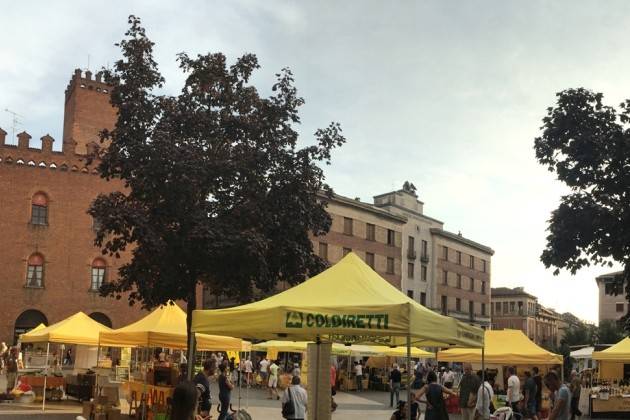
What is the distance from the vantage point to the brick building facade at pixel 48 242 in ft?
154

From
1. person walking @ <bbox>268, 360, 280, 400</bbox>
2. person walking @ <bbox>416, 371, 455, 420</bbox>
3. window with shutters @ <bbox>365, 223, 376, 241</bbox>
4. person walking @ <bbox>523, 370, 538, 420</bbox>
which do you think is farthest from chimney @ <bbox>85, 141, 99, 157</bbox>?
window with shutters @ <bbox>365, 223, 376, 241</bbox>

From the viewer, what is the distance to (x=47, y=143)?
165 feet

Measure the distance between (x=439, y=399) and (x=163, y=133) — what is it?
351 inches

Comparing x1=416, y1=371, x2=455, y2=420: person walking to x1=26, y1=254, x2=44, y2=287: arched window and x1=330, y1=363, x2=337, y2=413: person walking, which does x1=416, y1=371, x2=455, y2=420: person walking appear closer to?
x1=330, y1=363, x2=337, y2=413: person walking

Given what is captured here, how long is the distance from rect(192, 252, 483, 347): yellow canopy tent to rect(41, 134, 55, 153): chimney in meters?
43.3

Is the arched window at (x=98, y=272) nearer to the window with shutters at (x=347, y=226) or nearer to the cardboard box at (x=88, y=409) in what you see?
the window with shutters at (x=347, y=226)

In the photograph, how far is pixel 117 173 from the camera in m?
18.1

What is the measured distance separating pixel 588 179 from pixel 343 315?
12.6 metres

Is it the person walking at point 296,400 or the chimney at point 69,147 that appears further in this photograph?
the chimney at point 69,147

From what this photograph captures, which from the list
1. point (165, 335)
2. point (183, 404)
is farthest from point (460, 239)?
point (183, 404)

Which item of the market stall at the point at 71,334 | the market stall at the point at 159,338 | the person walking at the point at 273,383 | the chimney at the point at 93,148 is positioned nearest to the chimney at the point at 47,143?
the chimney at the point at 93,148

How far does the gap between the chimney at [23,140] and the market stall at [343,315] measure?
43.1 meters

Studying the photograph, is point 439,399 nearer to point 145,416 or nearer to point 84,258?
point 145,416

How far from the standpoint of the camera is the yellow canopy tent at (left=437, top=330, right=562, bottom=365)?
65.9ft
